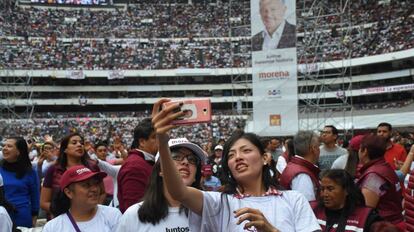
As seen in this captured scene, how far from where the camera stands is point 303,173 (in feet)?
13.1

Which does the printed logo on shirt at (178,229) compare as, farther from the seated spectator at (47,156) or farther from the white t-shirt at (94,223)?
the seated spectator at (47,156)

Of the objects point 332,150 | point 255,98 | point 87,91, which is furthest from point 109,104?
point 332,150

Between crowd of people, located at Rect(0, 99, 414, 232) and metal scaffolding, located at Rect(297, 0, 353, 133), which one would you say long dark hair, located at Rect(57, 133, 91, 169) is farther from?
metal scaffolding, located at Rect(297, 0, 353, 133)

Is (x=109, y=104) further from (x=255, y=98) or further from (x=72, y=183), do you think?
(x=72, y=183)

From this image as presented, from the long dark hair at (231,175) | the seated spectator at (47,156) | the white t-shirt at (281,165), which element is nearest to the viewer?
the long dark hair at (231,175)

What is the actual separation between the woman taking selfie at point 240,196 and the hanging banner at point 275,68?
14.4 metres

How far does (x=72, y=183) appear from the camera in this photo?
332cm

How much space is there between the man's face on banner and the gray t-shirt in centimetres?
1108

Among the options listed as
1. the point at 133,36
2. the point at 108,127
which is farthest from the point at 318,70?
the point at 133,36

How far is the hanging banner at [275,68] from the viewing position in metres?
17.0

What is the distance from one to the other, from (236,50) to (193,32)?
6817 millimetres

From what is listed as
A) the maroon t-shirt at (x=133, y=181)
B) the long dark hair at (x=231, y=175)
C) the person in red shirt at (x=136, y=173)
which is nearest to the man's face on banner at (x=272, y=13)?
the person in red shirt at (x=136, y=173)

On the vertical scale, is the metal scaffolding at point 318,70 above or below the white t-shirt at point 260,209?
above

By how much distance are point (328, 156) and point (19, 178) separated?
3.62m
